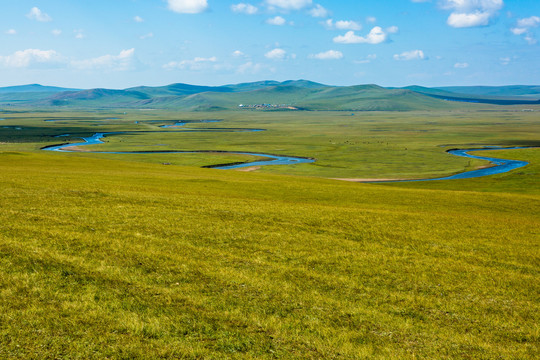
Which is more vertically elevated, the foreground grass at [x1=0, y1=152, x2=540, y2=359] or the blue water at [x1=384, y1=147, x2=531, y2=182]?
the foreground grass at [x1=0, y1=152, x2=540, y2=359]

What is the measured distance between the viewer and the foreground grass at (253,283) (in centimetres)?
1333

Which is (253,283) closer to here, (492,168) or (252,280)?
(252,280)

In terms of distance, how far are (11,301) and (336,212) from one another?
21351mm

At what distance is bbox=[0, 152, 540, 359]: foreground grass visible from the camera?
13.3 m

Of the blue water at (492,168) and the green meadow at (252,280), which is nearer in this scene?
the green meadow at (252,280)

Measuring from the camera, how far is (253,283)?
17484 mm

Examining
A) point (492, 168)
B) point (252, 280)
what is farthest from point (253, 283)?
point (492, 168)

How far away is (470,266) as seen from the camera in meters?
21.1

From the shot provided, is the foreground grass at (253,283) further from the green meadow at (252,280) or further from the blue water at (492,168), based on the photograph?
the blue water at (492,168)

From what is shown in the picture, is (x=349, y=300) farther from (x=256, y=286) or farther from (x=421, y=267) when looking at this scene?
(x=421, y=267)

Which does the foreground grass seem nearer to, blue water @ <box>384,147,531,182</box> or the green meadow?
the green meadow

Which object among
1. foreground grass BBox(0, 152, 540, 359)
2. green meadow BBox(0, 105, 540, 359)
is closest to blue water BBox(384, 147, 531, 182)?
green meadow BBox(0, 105, 540, 359)

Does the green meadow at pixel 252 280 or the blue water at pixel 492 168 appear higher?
the green meadow at pixel 252 280

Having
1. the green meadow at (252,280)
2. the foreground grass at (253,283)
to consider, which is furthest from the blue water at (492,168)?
the foreground grass at (253,283)
